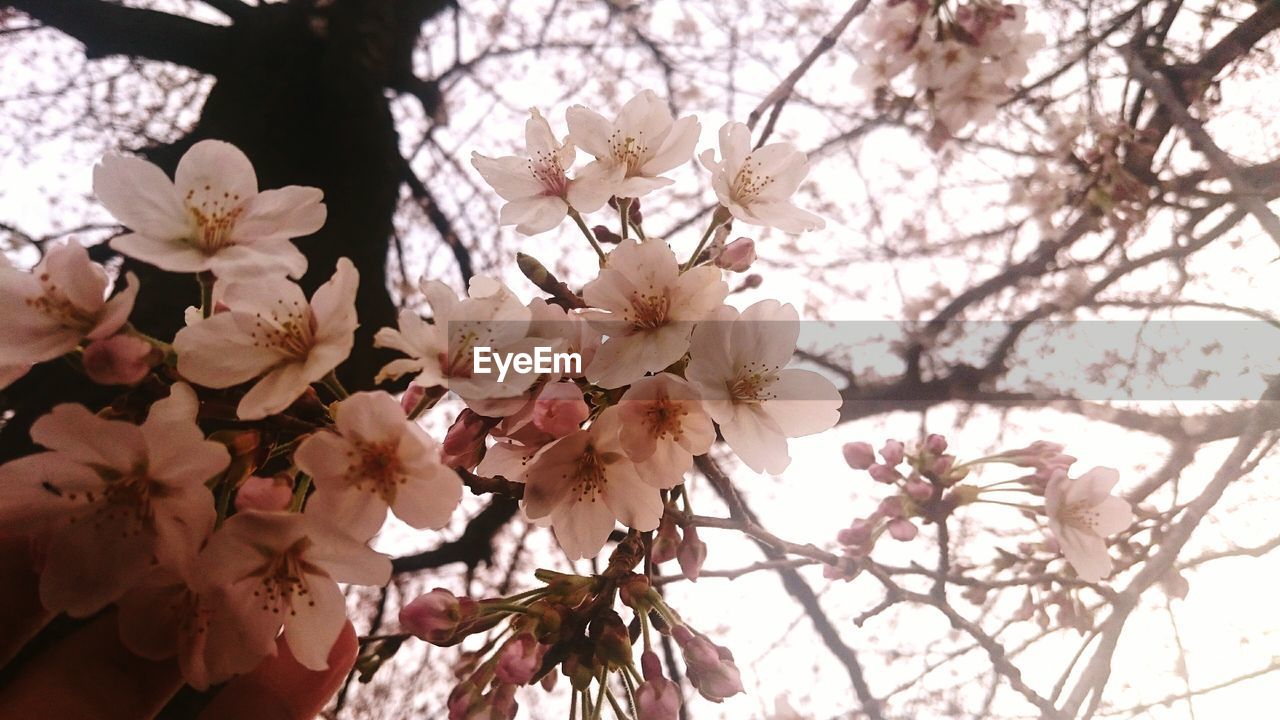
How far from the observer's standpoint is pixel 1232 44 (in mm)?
1461

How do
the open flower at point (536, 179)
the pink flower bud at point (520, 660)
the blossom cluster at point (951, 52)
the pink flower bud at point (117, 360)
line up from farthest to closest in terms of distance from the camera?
1. the blossom cluster at point (951, 52)
2. the open flower at point (536, 179)
3. the pink flower bud at point (520, 660)
4. the pink flower bud at point (117, 360)

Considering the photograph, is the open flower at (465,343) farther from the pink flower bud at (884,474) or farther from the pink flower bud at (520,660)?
the pink flower bud at (884,474)

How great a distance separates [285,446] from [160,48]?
153 cm

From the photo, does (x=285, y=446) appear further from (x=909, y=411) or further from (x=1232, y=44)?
(x=1232, y=44)

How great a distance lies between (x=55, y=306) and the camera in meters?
0.39

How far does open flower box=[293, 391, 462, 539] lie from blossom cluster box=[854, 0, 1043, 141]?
1.33 metres

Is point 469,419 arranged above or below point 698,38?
below

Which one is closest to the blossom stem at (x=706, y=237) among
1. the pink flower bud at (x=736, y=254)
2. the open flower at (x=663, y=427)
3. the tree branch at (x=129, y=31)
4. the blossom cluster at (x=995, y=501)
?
the pink flower bud at (x=736, y=254)

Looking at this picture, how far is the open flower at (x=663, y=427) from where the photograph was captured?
428 millimetres

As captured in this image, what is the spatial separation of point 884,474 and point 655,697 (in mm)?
539

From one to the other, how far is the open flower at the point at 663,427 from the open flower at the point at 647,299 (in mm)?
34

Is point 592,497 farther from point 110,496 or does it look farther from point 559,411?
point 110,496

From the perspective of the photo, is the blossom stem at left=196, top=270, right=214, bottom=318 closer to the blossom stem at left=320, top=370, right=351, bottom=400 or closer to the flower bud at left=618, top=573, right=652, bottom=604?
the blossom stem at left=320, top=370, right=351, bottom=400

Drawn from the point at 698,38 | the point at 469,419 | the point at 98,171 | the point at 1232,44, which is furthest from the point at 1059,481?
the point at 698,38
